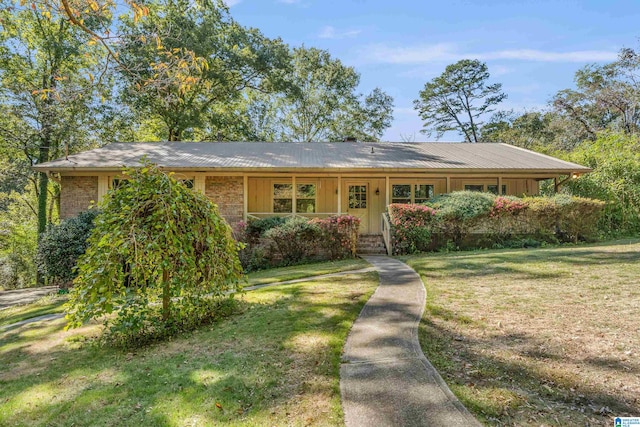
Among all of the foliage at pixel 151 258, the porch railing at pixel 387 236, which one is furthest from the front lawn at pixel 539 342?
the porch railing at pixel 387 236

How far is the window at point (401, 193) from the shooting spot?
47.1 ft

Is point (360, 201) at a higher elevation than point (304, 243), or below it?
higher

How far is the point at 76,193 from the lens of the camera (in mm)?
12266

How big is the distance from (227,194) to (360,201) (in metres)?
5.40

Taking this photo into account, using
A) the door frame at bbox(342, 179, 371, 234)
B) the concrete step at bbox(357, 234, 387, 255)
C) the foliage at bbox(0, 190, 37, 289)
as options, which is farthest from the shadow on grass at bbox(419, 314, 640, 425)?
the foliage at bbox(0, 190, 37, 289)

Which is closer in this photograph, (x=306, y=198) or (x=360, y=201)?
(x=306, y=198)

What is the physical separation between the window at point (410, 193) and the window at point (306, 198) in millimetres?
3373

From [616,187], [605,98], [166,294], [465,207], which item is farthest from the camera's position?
[605,98]

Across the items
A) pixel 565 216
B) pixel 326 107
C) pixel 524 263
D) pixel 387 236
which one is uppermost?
pixel 326 107

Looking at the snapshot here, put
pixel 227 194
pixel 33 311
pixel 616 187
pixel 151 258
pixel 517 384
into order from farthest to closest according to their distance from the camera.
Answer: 1. pixel 616 187
2. pixel 227 194
3. pixel 33 311
4. pixel 151 258
5. pixel 517 384

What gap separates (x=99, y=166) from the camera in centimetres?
1157

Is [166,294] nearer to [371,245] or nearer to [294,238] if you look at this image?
[294,238]

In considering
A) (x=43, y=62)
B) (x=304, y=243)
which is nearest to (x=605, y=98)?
(x=304, y=243)

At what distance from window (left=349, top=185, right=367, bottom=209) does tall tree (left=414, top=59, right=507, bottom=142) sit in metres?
22.5
